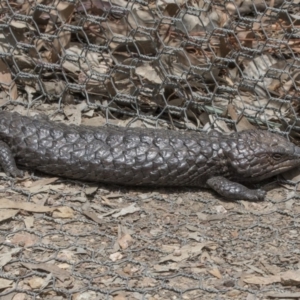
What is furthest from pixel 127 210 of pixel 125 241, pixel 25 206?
pixel 25 206

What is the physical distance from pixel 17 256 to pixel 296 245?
5.39 ft

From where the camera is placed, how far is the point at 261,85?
5594mm

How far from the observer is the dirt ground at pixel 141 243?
4035mm

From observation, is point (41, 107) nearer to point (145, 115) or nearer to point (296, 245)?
point (145, 115)

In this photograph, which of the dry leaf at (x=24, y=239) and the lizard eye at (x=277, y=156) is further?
the lizard eye at (x=277, y=156)

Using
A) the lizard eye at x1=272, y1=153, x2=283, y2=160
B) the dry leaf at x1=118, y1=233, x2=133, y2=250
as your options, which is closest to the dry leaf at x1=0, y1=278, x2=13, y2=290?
the dry leaf at x1=118, y1=233, x2=133, y2=250

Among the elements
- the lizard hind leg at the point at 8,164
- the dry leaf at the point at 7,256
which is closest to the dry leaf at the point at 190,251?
the dry leaf at the point at 7,256

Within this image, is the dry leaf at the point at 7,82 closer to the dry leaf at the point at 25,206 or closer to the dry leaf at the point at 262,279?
the dry leaf at the point at 25,206

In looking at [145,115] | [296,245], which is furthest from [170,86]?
[296,245]

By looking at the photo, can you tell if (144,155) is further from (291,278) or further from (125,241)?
(291,278)

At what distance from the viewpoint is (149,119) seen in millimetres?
5633

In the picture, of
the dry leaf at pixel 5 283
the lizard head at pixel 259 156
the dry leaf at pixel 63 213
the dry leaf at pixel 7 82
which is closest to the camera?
the dry leaf at pixel 5 283

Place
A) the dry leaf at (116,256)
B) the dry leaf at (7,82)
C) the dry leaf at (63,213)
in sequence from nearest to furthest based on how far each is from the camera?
1. the dry leaf at (116,256)
2. the dry leaf at (63,213)
3. the dry leaf at (7,82)

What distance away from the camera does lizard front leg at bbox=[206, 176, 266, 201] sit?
498 cm
